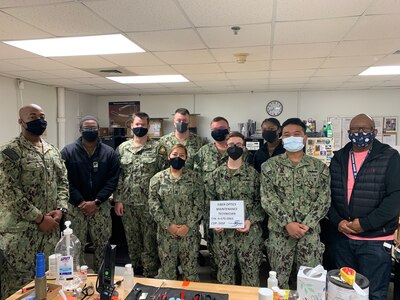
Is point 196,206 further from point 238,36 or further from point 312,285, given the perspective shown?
point 238,36

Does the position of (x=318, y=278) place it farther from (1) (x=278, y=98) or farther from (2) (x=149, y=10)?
(1) (x=278, y=98)

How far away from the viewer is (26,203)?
2.29m

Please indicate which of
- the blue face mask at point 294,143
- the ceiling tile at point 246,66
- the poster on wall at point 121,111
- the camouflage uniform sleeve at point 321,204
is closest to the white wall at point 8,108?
the poster on wall at point 121,111

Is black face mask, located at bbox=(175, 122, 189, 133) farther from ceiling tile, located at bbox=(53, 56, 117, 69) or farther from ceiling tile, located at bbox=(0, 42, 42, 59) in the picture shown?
ceiling tile, located at bbox=(0, 42, 42, 59)

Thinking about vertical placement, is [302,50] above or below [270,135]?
above

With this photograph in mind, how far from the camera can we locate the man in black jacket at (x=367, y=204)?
2.14m

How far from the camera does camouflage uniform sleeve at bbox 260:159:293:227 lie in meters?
2.24

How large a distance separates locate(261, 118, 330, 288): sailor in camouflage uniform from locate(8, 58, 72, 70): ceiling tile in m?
3.27

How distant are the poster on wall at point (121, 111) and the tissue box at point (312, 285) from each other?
6.73m

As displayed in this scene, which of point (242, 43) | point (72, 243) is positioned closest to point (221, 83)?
point (242, 43)

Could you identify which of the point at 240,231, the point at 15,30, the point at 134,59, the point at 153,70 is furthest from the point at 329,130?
the point at 15,30

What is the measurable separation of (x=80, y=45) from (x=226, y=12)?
5.74ft

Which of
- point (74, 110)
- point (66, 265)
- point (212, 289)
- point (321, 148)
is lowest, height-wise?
point (212, 289)

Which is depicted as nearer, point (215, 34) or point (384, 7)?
point (384, 7)
